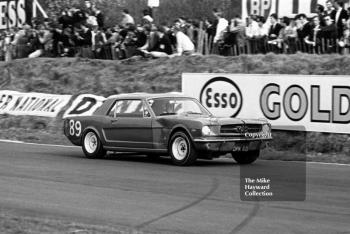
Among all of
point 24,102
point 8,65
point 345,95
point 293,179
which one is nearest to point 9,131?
point 24,102

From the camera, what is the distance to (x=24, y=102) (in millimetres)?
23734

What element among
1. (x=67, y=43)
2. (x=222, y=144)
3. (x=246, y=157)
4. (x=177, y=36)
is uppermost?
(x=177, y=36)

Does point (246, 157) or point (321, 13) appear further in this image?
point (321, 13)

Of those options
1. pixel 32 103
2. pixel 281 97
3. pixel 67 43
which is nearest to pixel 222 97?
pixel 281 97

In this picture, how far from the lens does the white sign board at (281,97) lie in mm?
16328

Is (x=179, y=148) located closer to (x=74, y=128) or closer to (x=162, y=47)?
(x=74, y=128)

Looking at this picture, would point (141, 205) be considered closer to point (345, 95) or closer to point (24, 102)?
point (345, 95)

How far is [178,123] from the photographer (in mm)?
14031

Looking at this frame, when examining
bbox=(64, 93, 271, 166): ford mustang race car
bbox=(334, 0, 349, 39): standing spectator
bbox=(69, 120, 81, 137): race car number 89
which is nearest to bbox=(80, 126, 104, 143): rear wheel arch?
bbox=(64, 93, 271, 166): ford mustang race car

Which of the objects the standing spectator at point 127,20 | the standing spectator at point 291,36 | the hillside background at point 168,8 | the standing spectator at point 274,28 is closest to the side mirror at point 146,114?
the standing spectator at point 291,36

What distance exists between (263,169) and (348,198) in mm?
3385

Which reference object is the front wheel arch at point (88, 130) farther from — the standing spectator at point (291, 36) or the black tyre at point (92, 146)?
the standing spectator at point (291, 36)

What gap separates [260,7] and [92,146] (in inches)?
363

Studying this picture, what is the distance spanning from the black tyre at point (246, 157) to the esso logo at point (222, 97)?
361cm
